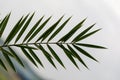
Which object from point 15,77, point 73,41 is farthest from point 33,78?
point 73,41

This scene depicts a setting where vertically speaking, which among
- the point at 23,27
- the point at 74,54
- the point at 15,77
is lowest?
the point at 74,54

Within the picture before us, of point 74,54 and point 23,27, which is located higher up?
point 23,27

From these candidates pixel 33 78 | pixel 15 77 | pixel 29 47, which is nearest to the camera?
pixel 29 47

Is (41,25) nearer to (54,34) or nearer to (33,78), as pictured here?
(54,34)

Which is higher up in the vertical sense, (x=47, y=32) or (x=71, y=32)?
(x=47, y=32)

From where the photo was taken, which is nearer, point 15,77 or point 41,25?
point 41,25

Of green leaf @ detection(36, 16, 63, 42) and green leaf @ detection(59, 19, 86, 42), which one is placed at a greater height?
green leaf @ detection(36, 16, 63, 42)

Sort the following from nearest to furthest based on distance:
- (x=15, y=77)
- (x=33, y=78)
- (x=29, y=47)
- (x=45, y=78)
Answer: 1. (x=29, y=47)
2. (x=15, y=77)
3. (x=33, y=78)
4. (x=45, y=78)

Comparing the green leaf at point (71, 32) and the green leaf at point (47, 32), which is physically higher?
the green leaf at point (47, 32)

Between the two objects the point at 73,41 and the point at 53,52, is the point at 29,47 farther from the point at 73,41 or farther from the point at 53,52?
the point at 73,41
